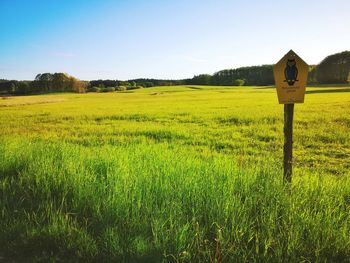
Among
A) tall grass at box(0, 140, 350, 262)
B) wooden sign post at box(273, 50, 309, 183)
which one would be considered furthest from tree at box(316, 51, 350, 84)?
tall grass at box(0, 140, 350, 262)

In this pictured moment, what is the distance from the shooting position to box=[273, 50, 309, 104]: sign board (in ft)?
17.8

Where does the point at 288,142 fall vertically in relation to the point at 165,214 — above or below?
above

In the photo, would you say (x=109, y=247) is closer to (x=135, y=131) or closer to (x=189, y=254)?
(x=189, y=254)

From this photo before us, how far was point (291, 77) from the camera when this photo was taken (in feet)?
18.0

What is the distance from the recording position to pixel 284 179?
17.7 feet

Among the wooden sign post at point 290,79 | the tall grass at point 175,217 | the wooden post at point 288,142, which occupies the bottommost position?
the tall grass at point 175,217

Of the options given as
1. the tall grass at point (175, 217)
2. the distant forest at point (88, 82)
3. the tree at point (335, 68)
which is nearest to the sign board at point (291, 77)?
the tall grass at point (175, 217)

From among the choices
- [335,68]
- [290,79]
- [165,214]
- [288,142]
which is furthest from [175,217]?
[335,68]

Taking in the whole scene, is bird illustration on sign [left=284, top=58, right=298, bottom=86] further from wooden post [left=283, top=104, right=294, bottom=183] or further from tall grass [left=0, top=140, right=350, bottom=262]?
tall grass [left=0, top=140, right=350, bottom=262]

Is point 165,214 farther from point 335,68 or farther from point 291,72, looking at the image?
point 335,68

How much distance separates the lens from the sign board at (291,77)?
543cm

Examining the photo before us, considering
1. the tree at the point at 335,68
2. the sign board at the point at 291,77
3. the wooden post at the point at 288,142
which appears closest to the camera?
the sign board at the point at 291,77

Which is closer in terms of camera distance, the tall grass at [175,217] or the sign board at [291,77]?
the tall grass at [175,217]

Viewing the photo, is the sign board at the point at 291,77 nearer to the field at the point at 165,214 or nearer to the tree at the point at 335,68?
the field at the point at 165,214
